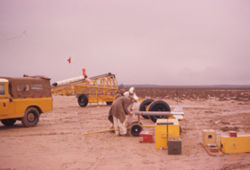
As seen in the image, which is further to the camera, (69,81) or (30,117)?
(69,81)

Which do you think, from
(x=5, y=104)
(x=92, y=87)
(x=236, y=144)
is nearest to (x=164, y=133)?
(x=236, y=144)

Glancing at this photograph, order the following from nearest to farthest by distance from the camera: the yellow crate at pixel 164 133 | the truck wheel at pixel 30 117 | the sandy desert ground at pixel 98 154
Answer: the sandy desert ground at pixel 98 154, the yellow crate at pixel 164 133, the truck wheel at pixel 30 117

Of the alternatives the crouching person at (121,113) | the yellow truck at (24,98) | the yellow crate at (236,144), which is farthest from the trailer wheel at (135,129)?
the yellow truck at (24,98)

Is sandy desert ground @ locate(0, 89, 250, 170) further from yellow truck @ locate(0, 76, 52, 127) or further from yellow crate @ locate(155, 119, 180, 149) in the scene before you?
yellow truck @ locate(0, 76, 52, 127)

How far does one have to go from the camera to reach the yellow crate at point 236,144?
7.71 meters

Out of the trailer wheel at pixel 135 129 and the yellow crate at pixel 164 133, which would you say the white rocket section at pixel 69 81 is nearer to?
the trailer wheel at pixel 135 129

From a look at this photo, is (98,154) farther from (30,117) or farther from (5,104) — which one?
(30,117)

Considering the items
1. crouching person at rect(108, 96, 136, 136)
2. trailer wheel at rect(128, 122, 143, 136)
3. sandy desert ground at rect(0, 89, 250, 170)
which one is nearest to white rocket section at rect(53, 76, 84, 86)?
sandy desert ground at rect(0, 89, 250, 170)

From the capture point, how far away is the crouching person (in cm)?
1050

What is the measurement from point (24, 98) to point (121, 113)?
507 cm

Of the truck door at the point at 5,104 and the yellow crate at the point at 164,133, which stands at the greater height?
the truck door at the point at 5,104

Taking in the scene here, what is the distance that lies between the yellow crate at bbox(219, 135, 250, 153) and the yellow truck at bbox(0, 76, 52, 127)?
8.87 metres

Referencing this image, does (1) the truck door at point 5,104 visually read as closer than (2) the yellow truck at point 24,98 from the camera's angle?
Yes

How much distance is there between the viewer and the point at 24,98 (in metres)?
12.7
